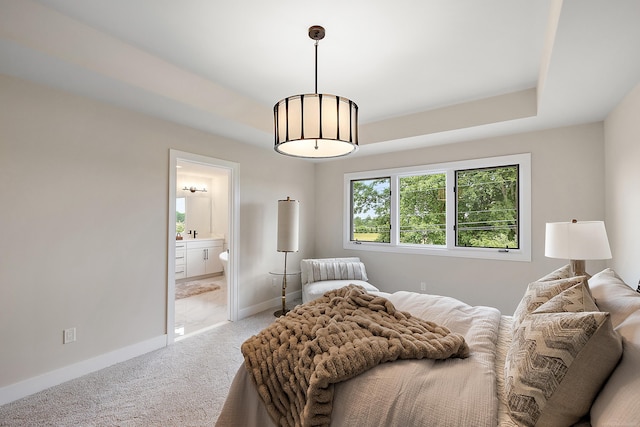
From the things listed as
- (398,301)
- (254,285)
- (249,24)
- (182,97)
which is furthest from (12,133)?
(398,301)

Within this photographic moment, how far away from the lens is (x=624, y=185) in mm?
2543

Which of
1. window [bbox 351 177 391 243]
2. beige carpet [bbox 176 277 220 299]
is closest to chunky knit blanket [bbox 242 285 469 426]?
window [bbox 351 177 391 243]

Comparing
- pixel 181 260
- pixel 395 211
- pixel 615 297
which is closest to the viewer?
pixel 615 297

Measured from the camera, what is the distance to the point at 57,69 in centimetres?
212

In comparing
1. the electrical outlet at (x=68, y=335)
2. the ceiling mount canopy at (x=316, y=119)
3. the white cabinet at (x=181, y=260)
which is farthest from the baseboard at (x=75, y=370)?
the white cabinet at (x=181, y=260)

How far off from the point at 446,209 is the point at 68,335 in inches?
166

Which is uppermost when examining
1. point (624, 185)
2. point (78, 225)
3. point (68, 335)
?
point (624, 185)

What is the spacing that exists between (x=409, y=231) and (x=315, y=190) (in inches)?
69.7

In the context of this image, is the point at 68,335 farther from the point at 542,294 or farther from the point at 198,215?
the point at 198,215

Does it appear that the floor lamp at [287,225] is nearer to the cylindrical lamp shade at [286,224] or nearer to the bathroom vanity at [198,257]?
the cylindrical lamp shade at [286,224]

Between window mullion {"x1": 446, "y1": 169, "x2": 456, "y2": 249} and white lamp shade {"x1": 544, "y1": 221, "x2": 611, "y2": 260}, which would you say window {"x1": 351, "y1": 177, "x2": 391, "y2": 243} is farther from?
white lamp shade {"x1": 544, "y1": 221, "x2": 611, "y2": 260}

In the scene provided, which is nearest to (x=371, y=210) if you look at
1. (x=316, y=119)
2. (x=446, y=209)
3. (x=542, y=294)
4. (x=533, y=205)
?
(x=446, y=209)

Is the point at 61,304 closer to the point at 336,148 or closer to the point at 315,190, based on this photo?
the point at 336,148

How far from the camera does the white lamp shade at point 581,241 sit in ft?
6.94
